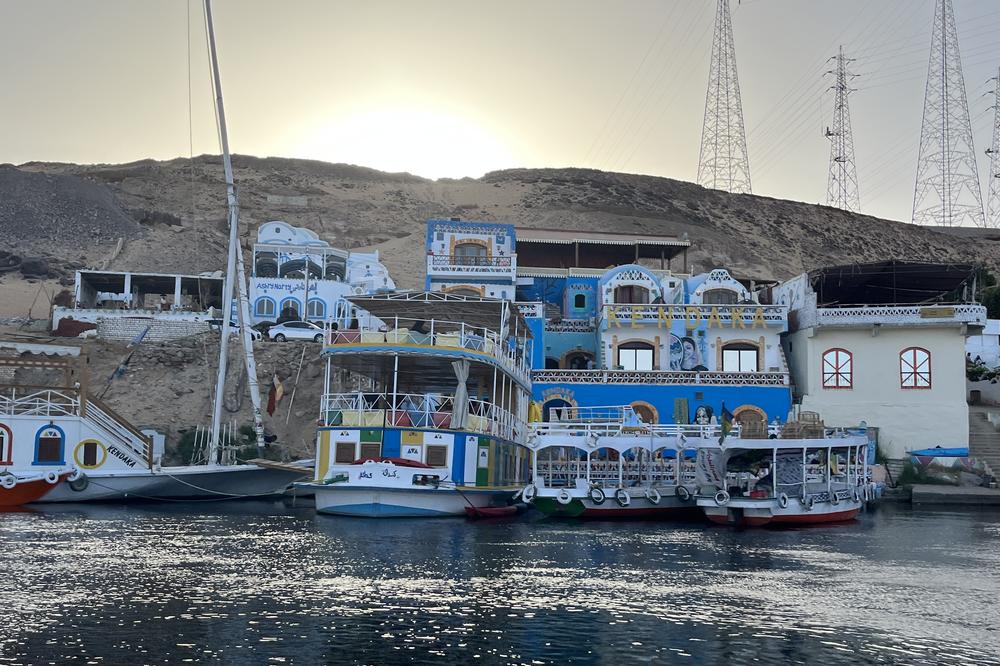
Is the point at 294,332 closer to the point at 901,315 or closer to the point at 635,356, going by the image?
the point at 635,356

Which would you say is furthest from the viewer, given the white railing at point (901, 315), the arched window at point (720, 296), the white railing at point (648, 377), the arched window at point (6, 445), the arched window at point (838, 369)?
the arched window at point (720, 296)

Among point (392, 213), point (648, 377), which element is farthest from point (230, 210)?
point (392, 213)

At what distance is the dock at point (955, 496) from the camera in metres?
42.3

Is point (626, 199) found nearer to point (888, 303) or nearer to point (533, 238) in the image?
point (533, 238)

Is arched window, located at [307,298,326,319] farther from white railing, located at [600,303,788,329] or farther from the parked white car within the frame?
white railing, located at [600,303,788,329]

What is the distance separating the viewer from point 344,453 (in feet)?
107

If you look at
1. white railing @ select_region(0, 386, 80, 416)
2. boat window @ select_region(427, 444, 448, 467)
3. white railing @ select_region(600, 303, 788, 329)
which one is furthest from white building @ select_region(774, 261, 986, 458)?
white railing @ select_region(0, 386, 80, 416)

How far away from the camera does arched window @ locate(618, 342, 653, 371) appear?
50.7m

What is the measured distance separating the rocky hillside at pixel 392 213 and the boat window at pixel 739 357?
41253 mm

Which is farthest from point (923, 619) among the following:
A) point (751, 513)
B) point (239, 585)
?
point (751, 513)

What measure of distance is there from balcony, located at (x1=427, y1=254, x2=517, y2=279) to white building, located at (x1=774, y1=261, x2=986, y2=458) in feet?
51.3

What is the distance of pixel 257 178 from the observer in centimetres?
12538

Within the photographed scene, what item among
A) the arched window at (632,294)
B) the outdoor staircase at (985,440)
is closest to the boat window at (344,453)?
the arched window at (632,294)

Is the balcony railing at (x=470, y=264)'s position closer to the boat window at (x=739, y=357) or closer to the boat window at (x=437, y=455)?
the boat window at (x=739, y=357)
